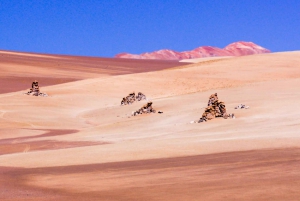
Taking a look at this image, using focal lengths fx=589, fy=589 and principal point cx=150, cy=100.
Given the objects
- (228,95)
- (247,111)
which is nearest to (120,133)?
(247,111)

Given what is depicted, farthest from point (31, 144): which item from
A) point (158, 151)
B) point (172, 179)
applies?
point (172, 179)

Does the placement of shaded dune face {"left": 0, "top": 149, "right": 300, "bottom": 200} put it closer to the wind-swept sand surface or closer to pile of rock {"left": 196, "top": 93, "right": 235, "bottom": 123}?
the wind-swept sand surface

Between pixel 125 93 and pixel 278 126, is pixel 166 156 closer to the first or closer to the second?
pixel 278 126

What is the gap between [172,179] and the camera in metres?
9.55

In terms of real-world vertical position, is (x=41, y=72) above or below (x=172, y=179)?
above

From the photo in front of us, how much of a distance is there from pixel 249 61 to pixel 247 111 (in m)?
39.5

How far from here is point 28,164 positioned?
1274cm

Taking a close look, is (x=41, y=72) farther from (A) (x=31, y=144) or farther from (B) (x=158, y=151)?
(B) (x=158, y=151)

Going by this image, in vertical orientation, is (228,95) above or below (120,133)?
above

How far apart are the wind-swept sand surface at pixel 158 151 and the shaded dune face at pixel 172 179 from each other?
2 centimetres

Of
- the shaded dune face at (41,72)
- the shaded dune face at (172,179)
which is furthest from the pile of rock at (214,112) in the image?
the shaded dune face at (41,72)

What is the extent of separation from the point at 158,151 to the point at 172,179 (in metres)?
4.18

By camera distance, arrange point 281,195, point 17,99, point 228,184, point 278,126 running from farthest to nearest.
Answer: point 17,99
point 278,126
point 228,184
point 281,195

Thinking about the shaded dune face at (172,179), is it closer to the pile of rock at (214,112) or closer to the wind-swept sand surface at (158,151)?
the wind-swept sand surface at (158,151)
